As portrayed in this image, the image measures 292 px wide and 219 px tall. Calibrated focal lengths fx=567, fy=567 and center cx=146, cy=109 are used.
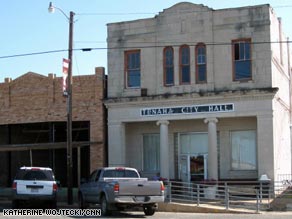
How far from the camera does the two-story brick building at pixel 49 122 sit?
30.2 metres

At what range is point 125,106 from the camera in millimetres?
29828

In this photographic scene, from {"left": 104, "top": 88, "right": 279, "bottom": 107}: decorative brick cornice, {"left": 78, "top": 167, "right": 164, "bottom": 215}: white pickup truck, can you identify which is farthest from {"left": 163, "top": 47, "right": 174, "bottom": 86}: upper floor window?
{"left": 78, "top": 167, "right": 164, "bottom": 215}: white pickup truck

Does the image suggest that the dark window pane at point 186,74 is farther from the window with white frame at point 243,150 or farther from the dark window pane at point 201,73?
the window with white frame at point 243,150

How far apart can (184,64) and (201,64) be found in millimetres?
906

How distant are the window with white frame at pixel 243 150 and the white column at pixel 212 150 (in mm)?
1387

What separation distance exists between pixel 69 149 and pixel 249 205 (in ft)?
27.9

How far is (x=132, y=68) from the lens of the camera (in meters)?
30.3

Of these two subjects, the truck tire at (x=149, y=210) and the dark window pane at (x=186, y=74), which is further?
the dark window pane at (x=186, y=74)

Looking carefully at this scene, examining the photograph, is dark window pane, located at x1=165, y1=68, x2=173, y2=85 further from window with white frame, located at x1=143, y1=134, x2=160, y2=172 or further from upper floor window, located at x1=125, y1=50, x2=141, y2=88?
window with white frame, located at x1=143, y1=134, x2=160, y2=172

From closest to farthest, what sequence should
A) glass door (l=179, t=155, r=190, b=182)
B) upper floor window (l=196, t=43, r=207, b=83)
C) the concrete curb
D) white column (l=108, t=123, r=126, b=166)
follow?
the concrete curb, upper floor window (l=196, t=43, r=207, b=83), white column (l=108, t=123, r=126, b=166), glass door (l=179, t=155, r=190, b=182)

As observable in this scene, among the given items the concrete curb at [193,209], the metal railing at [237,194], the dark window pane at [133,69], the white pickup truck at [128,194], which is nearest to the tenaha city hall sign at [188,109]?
the dark window pane at [133,69]

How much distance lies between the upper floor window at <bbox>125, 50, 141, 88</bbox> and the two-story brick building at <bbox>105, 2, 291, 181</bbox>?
5 centimetres

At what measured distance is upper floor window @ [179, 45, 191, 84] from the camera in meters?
28.9

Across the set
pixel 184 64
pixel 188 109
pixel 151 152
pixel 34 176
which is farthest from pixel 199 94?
pixel 34 176
